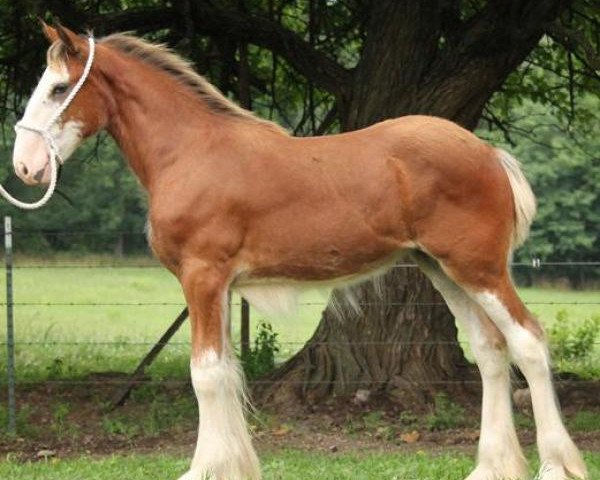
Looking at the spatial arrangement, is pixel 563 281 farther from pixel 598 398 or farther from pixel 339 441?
pixel 339 441

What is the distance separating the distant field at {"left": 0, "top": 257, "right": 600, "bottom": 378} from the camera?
1302cm

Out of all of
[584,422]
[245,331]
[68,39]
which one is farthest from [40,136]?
[584,422]

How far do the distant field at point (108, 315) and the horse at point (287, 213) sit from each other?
3.79m

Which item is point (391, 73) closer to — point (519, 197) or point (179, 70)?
point (179, 70)

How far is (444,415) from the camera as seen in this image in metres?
9.28

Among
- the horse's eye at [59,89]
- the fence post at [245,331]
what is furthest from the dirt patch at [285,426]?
the horse's eye at [59,89]

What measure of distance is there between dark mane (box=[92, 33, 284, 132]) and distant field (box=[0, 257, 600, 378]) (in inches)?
144

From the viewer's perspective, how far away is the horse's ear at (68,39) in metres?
5.81

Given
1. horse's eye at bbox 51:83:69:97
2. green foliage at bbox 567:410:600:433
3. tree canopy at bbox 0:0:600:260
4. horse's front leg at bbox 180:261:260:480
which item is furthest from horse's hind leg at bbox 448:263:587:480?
green foliage at bbox 567:410:600:433

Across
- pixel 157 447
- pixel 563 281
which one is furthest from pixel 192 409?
pixel 563 281

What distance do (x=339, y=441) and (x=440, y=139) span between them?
12.0ft

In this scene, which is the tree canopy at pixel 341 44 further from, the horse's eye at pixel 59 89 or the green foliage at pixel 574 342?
the horse's eye at pixel 59 89

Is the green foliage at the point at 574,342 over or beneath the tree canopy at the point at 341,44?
beneath

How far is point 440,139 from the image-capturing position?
598 cm
